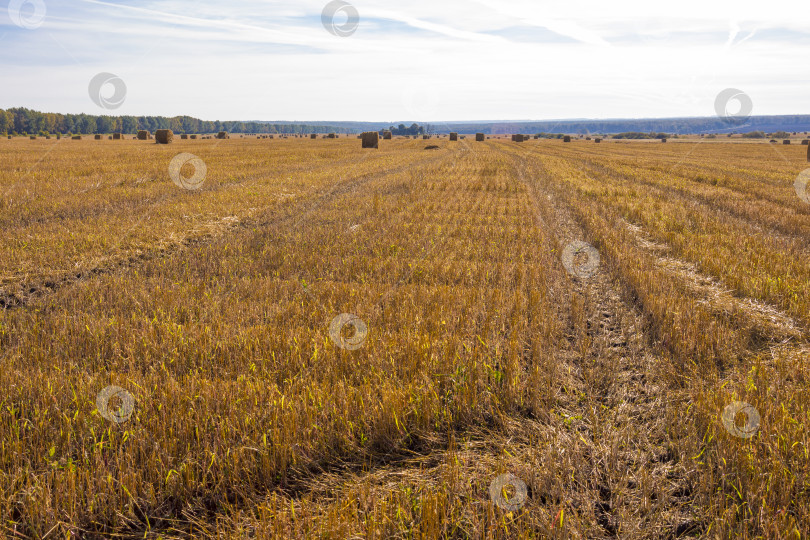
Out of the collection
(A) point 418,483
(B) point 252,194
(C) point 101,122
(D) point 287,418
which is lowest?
(A) point 418,483

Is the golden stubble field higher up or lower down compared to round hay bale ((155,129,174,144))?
lower down

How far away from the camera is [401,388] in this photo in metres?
4.43

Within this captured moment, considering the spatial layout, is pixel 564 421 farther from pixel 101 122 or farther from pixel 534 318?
pixel 101 122

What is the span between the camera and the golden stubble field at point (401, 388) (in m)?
3.14

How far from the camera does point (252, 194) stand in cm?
1736

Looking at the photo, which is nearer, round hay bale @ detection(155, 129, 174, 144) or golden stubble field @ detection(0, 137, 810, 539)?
golden stubble field @ detection(0, 137, 810, 539)

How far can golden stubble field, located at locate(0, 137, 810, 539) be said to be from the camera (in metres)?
3.14

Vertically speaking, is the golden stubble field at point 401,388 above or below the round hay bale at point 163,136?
below

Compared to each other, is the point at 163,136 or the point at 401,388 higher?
the point at 163,136

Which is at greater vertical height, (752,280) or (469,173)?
(469,173)

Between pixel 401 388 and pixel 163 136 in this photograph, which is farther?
pixel 163 136

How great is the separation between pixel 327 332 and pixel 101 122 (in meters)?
204

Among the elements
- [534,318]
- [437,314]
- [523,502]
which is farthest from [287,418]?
[534,318]

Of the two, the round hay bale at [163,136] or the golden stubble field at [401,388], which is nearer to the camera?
the golden stubble field at [401,388]
